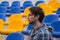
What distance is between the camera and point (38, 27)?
2.23 meters

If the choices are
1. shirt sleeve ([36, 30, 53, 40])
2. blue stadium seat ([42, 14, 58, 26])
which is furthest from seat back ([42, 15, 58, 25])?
shirt sleeve ([36, 30, 53, 40])

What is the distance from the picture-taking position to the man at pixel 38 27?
2152mm

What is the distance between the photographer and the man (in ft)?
7.06

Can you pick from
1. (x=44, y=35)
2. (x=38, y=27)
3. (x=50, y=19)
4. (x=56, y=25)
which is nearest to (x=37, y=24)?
(x=38, y=27)

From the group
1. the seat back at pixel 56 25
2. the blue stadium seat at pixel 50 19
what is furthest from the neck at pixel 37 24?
the blue stadium seat at pixel 50 19

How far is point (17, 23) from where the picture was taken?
5242 mm

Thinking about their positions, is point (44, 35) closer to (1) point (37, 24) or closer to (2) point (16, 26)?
(1) point (37, 24)

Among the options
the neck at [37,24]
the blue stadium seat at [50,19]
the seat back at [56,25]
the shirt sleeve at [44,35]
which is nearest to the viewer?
the shirt sleeve at [44,35]

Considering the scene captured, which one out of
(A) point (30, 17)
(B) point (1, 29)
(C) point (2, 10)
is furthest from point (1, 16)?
(A) point (30, 17)

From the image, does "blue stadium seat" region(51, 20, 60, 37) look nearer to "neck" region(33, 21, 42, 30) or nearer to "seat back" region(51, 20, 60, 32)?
"seat back" region(51, 20, 60, 32)

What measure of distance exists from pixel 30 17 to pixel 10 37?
990 mm

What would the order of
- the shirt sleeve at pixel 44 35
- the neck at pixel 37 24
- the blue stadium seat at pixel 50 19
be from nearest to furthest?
the shirt sleeve at pixel 44 35 < the neck at pixel 37 24 < the blue stadium seat at pixel 50 19

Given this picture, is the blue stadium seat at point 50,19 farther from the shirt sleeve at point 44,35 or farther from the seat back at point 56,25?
the shirt sleeve at point 44,35

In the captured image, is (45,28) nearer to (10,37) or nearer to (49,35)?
(49,35)
